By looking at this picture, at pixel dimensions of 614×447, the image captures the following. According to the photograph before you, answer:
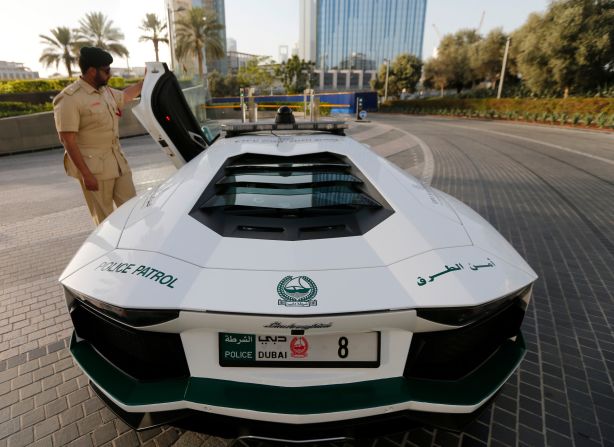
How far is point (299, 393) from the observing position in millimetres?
1377

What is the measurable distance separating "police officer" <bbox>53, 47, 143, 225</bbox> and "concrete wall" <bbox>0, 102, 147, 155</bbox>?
38.7 feet

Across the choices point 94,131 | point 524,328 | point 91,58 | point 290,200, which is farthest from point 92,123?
point 524,328

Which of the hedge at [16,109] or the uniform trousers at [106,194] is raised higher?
the hedge at [16,109]

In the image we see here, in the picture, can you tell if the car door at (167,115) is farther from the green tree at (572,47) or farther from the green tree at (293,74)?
the green tree at (293,74)

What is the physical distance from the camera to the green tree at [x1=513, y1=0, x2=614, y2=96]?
24123 millimetres

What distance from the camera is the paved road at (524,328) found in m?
1.99

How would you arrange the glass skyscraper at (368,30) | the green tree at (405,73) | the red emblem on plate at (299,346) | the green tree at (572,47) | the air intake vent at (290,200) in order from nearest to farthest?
the red emblem on plate at (299,346), the air intake vent at (290,200), the green tree at (572,47), the green tree at (405,73), the glass skyscraper at (368,30)

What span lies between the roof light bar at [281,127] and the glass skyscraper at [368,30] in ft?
500

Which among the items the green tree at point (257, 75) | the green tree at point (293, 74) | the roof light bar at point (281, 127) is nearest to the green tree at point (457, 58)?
the green tree at point (293, 74)

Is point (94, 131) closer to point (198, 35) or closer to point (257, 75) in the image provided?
point (198, 35)

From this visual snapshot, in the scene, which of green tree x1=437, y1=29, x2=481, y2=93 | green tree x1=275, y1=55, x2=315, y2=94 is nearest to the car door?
green tree x1=437, y1=29, x2=481, y2=93

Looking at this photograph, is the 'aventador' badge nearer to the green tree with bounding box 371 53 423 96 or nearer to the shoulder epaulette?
the shoulder epaulette

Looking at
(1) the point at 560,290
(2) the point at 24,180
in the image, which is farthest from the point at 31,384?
(2) the point at 24,180

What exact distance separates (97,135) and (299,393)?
10.5 ft
